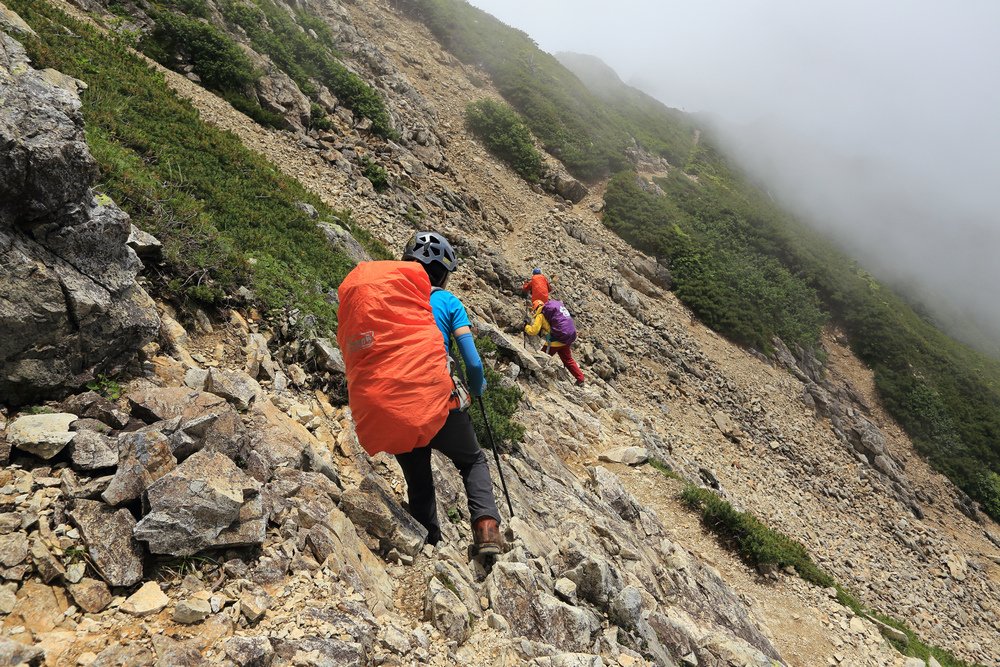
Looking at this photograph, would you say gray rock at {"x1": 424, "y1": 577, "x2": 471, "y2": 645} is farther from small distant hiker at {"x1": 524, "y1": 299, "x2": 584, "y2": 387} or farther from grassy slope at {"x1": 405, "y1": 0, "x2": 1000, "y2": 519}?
grassy slope at {"x1": 405, "y1": 0, "x2": 1000, "y2": 519}

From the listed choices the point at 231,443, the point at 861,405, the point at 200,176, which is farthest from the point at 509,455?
the point at 861,405

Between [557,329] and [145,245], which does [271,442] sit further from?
[557,329]

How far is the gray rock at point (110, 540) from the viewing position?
115 inches

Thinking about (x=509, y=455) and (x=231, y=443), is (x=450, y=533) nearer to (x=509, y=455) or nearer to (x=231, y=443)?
(x=231, y=443)

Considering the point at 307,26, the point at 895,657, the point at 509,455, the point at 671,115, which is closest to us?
the point at 509,455

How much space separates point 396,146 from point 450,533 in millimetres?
18575

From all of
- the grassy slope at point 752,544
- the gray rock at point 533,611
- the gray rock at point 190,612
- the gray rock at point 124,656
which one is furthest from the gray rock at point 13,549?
the grassy slope at point 752,544

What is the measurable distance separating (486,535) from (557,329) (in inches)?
398

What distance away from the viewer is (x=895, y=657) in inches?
376

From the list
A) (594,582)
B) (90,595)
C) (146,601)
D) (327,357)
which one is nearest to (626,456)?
(594,582)

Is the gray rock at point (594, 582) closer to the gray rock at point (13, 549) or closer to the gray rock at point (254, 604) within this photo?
the gray rock at point (254, 604)

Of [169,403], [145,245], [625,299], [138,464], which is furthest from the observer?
[625,299]

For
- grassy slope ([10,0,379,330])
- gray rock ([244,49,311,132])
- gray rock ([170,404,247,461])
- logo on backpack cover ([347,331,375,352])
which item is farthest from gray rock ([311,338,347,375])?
gray rock ([244,49,311,132])

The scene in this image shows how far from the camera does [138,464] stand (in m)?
3.35
